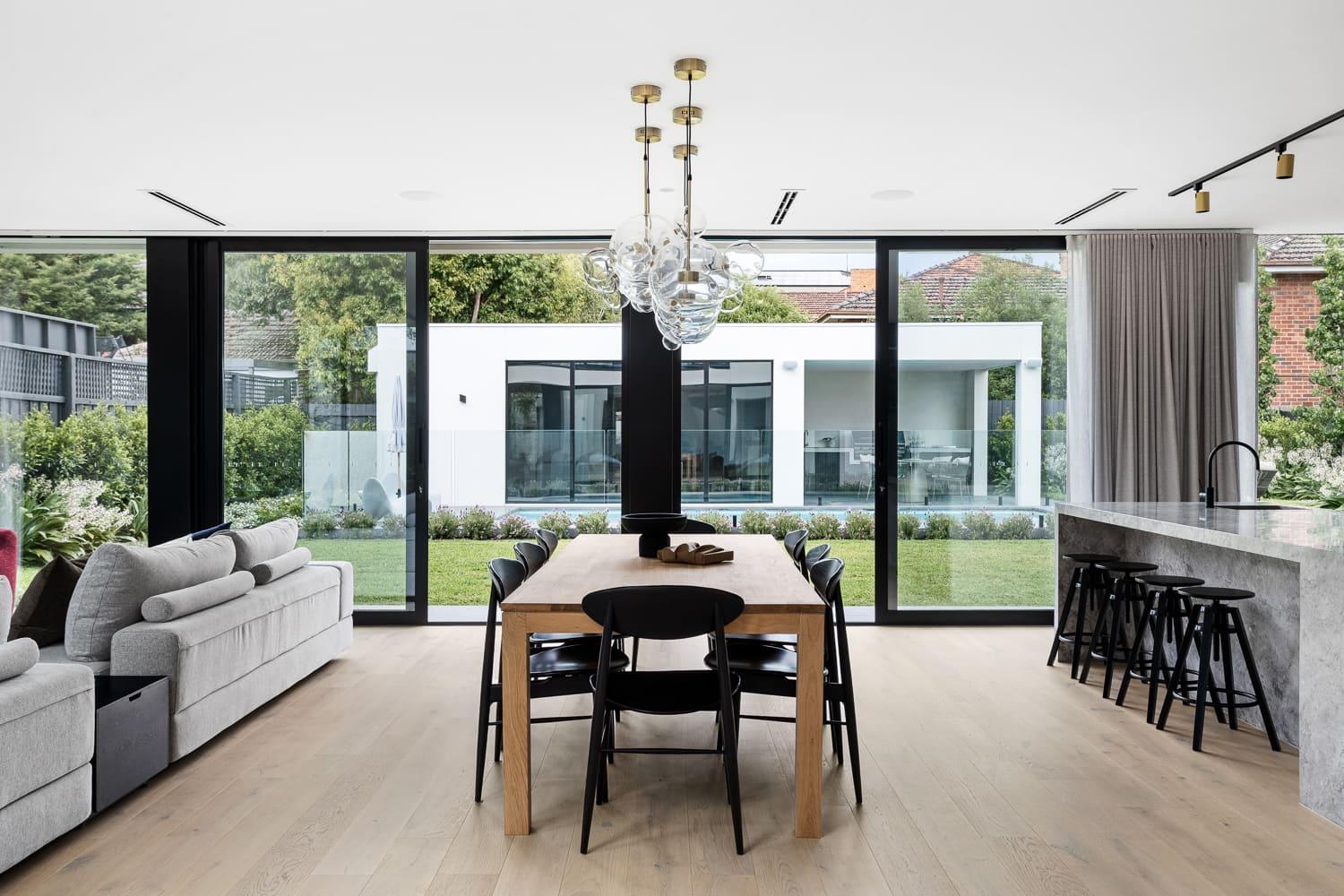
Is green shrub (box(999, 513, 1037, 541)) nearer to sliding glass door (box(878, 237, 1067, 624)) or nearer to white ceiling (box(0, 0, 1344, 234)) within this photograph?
sliding glass door (box(878, 237, 1067, 624))

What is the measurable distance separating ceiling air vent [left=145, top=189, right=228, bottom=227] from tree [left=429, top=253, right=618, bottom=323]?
5.91 meters

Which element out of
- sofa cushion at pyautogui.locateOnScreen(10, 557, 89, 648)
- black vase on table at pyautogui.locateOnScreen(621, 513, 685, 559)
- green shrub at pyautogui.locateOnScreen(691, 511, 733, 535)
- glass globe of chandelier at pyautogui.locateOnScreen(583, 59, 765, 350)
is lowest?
sofa cushion at pyautogui.locateOnScreen(10, 557, 89, 648)

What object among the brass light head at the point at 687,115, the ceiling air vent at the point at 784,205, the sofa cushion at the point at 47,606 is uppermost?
the ceiling air vent at the point at 784,205

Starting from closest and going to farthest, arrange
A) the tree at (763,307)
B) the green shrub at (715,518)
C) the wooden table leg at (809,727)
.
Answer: the wooden table leg at (809,727), the green shrub at (715,518), the tree at (763,307)

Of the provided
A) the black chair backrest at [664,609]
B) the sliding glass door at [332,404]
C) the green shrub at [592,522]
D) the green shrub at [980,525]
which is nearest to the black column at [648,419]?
the green shrub at [592,522]

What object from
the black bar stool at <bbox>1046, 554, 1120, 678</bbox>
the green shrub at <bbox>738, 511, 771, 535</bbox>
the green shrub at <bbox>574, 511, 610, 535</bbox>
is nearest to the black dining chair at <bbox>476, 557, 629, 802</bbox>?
the black bar stool at <bbox>1046, 554, 1120, 678</bbox>

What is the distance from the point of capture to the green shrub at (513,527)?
6922mm

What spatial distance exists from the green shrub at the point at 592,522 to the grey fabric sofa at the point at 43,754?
3967mm

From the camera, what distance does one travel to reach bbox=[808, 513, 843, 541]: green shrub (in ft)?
22.1

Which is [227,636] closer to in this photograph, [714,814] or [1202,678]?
[714,814]

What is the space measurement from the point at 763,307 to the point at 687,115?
725cm

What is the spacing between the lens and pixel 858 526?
6.74m

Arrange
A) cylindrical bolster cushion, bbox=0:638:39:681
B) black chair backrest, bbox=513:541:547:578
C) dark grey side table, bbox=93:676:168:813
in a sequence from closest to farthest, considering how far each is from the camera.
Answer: cylindrical bolster cushion, bbox=0:638:39:681 → dark grey side table, bbox=93:676:168:813 → black chair backrest, bbox=513:541:547:578

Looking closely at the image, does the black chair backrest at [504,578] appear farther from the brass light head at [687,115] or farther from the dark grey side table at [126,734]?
the brass light head at [687,115]
